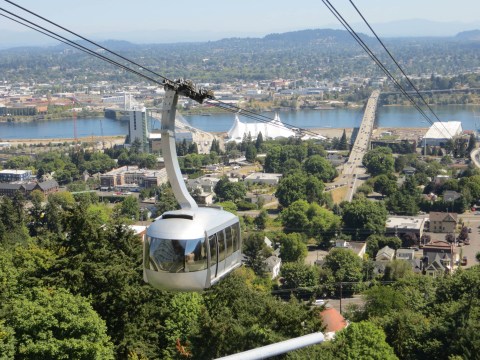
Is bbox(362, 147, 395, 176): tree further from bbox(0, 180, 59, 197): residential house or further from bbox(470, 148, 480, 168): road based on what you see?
bbox(0, 180, 59, 197): residential house

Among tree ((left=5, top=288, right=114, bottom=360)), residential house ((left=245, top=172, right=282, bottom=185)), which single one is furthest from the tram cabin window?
residential house ((left=245, top=172, right=282, bottom=185))

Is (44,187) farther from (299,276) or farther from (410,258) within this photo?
(299,276)

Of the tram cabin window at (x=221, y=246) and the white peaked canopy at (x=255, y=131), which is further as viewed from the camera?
the white peaked canopy at (x=255, y=131)

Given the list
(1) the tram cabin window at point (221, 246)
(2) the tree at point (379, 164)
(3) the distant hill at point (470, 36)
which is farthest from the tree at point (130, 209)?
(3) the distant hill at point (470, 36)

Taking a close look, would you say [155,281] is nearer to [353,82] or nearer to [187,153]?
[187,153]

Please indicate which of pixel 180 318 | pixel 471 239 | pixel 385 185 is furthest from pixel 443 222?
pixel 180 318

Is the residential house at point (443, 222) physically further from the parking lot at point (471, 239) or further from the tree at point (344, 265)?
the tree at point (344, 265)
